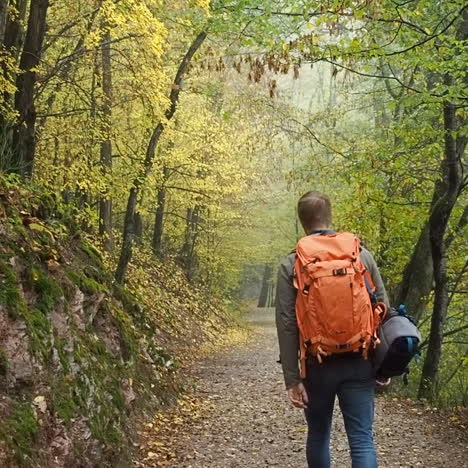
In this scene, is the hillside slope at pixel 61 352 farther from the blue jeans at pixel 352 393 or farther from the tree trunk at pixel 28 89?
the blue jeans at pixel 352 393

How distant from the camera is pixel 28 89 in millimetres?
7406

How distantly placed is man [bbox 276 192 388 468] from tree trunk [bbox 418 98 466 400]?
4.12 metres

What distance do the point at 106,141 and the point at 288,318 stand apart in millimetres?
7554

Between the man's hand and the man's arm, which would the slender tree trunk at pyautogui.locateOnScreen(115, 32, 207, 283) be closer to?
the man's arm

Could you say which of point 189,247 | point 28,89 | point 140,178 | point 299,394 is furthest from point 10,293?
point 189,247

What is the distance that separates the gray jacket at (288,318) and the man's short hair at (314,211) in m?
0.25

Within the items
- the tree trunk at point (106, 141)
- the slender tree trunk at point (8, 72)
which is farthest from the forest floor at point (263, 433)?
the tree trunk at point (106, 141)

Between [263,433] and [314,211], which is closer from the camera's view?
[314,211]

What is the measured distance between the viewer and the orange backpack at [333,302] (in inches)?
119

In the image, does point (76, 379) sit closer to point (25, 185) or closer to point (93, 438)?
point (93, 438)

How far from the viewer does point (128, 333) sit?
7238 mm

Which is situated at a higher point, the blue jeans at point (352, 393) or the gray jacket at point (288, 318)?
the gray jacket at point (288, 318)

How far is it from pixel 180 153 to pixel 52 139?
3.60 meters

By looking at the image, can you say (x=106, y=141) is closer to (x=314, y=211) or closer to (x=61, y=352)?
(x=61, y=352)
